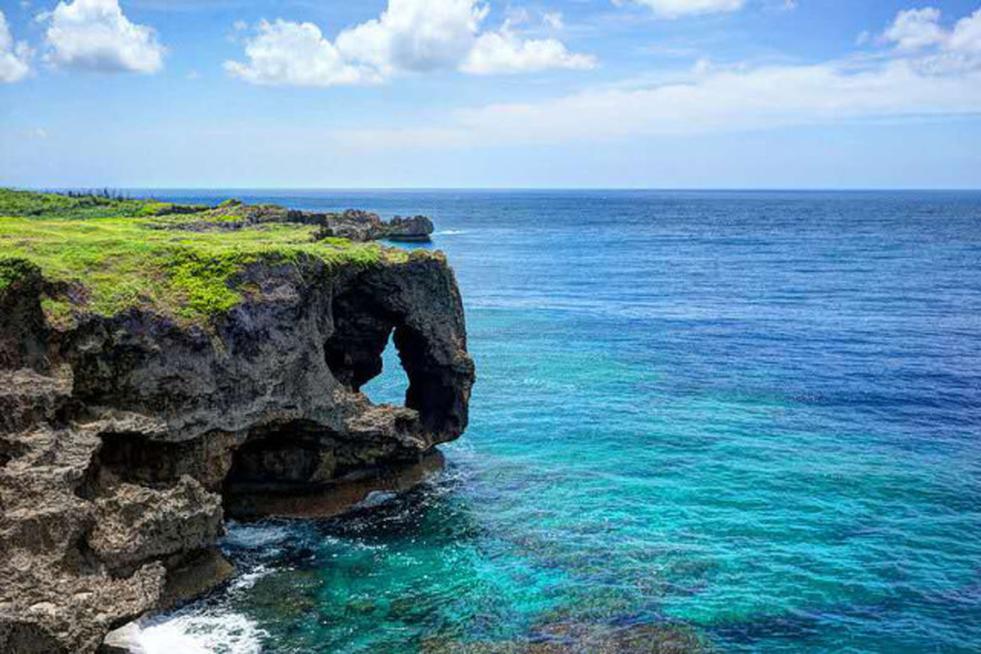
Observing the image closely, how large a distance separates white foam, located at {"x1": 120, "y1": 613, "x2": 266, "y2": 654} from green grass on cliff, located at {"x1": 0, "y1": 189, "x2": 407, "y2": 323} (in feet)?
31.7

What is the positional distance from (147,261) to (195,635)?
43.2ft

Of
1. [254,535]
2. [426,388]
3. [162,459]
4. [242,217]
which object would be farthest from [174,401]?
[242,217]

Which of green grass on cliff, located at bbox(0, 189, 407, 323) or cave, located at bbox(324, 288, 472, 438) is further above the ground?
green grass on cliff, located at bbox(0, 189, 407, 323)

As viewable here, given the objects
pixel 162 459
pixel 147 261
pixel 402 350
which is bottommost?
pixel 162 459

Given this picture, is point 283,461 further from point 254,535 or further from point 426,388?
point 426,388

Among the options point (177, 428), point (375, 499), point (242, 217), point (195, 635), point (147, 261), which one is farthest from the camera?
point (242, 217)

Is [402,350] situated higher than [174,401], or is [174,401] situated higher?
[174,401]

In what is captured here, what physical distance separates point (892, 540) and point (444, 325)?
67.5 feet

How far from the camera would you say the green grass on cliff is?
93.1 ft

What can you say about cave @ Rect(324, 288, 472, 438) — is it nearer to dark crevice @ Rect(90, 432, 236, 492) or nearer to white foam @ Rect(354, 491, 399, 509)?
white foam @ Rect(354, 491, 399, 509)

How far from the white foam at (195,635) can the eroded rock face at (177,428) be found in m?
1.63

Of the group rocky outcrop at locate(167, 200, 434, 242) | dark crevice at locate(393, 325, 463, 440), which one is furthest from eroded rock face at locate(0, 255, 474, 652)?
rocky outcrop at locate(167, 200, 434, 242)

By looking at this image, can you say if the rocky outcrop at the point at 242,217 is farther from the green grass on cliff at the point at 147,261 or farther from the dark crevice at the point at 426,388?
the dark crevice at the point at 426,388

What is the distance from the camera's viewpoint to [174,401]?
2962cm
